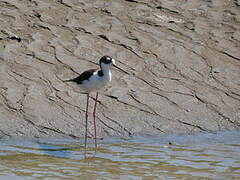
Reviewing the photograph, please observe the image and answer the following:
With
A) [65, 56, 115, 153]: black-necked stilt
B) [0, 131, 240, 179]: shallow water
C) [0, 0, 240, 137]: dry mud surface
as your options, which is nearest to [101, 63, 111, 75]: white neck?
[65, 56, 115, 153]: black-necked stilt

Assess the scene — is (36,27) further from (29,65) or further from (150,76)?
(150,76)

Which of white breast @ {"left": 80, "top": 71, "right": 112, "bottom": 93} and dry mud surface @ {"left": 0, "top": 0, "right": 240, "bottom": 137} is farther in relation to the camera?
dry mud surface @ {"left": 0, "top": 0, "right": 240, "bottom": 137}

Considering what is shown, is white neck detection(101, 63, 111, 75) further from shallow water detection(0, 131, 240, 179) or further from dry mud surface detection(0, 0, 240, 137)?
shallow water detection(0, 131, 240, 179)

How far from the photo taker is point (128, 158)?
781cm

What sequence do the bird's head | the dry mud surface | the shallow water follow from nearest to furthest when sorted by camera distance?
the shallow water, the bird's head, the dry mud surface

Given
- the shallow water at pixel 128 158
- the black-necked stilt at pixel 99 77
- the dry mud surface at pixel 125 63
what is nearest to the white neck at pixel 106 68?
the black-necked stilt at pixel 99 77

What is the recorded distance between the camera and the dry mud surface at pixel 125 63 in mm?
9078

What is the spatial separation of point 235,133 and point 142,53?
2690 mm

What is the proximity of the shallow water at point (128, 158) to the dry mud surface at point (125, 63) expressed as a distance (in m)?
0.34

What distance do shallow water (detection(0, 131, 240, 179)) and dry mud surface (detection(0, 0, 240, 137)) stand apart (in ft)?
1.12

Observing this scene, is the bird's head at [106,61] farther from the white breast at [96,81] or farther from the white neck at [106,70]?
the white breast at [96,81]

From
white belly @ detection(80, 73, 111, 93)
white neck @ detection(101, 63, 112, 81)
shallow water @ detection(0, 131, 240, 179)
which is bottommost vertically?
shallow water @ detection(0, 131, 240, 179)

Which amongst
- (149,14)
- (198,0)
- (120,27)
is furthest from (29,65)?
(198,0)

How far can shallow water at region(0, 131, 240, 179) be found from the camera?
7.16 meters
